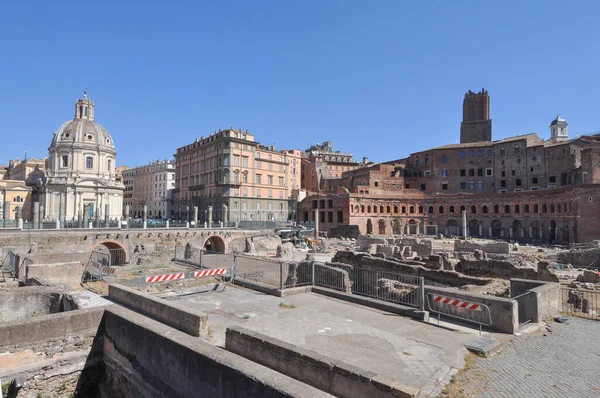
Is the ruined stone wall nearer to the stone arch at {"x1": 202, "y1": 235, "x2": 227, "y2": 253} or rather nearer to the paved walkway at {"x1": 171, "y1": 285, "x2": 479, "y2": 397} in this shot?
the paved walkway at {"x1": 171, "y1": 285, "x2": 479, "y2": 397}

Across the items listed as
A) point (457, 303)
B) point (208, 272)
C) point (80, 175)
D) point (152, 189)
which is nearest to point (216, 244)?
point (208, 272)

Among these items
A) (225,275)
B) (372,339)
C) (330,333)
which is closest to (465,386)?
(372,339)

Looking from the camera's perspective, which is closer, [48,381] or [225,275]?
[48,381]

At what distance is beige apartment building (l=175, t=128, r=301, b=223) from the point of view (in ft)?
→ 201

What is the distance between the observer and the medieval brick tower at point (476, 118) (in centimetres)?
8362

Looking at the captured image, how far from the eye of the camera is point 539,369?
7207mm

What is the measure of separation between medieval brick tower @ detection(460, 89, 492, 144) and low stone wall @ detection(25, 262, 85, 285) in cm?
8700

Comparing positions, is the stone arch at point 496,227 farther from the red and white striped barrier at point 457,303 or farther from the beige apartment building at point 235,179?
the red and white striped barrier at point 457,303

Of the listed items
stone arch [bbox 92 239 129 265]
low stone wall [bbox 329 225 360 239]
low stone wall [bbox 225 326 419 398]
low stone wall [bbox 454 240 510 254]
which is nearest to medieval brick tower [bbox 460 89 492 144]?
low stone wall [bbox 329 225 360 239]

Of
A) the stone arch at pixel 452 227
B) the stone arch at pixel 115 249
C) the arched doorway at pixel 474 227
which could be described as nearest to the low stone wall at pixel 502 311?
the stone arch at pixel 115 249

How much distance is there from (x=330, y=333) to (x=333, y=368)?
127 inches

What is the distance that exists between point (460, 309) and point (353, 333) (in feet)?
11.3

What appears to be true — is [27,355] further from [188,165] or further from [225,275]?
[188,165]

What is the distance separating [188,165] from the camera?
71062 mm
